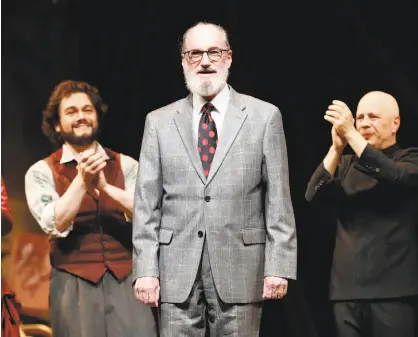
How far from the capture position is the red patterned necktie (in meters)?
3.25

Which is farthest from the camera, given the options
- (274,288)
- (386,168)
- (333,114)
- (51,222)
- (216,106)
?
(51,222)

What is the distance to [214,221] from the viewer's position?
317 centimetres

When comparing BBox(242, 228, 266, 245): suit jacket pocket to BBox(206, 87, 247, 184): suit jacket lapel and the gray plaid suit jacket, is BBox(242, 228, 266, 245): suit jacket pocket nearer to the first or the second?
the gray plaid suit jacket

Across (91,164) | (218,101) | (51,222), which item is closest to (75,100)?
(91,164)

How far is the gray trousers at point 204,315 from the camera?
3.13 metres

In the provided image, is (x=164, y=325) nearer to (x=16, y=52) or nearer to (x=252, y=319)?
(x=252, y=319)

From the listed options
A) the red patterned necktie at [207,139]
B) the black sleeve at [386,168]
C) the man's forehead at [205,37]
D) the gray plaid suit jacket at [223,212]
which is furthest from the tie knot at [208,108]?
the black sleeve at [386,168]

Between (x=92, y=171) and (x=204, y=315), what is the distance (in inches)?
51.5

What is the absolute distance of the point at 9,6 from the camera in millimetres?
4461

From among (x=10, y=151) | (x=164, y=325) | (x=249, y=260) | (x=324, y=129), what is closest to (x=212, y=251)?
(x=249, y=260)

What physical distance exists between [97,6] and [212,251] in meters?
1.91

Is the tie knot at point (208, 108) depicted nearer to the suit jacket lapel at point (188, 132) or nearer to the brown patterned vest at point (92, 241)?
the suit jacket lapel at point (188, 132)

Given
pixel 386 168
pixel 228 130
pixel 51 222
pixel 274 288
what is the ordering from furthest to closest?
1. pixel 51 222
2. pixel 386 168
3. pixel 228 130
4. pixel 274 288

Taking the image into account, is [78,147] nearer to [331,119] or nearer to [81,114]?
[81,114]
